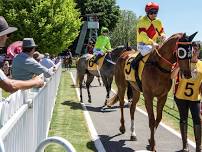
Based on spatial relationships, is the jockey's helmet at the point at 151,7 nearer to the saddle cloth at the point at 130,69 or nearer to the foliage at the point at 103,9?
the saddle cloth at the point at 130,69

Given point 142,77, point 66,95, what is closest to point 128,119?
point 142,77

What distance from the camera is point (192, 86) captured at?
29.1 feet

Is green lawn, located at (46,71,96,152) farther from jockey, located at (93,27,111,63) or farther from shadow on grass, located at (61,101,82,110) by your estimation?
jockey, located at (93,27,111,63)

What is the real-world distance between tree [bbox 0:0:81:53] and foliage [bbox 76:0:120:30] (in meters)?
27.9

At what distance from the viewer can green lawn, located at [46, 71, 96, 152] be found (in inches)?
392

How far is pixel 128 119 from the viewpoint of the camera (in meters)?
14.4

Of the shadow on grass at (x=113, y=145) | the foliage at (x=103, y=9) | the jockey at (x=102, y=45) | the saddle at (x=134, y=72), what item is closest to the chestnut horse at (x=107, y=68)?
the jockey at (x=102, y=45)

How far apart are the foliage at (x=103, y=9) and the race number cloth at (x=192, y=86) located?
7037cm

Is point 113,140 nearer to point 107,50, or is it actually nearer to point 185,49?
point 185,49

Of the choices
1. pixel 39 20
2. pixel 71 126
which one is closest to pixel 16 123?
pixel 71 126

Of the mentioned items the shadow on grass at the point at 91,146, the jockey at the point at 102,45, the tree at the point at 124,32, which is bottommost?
the tree at the point at 124,32

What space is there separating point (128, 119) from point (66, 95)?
292 inches

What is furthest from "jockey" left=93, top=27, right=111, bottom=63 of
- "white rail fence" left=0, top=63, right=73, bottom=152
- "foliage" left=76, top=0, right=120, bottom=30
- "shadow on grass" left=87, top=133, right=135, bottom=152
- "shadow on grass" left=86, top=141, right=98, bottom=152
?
"foliage" left=76, top=0, right=120, bottom=30

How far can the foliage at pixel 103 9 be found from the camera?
7894 cm
